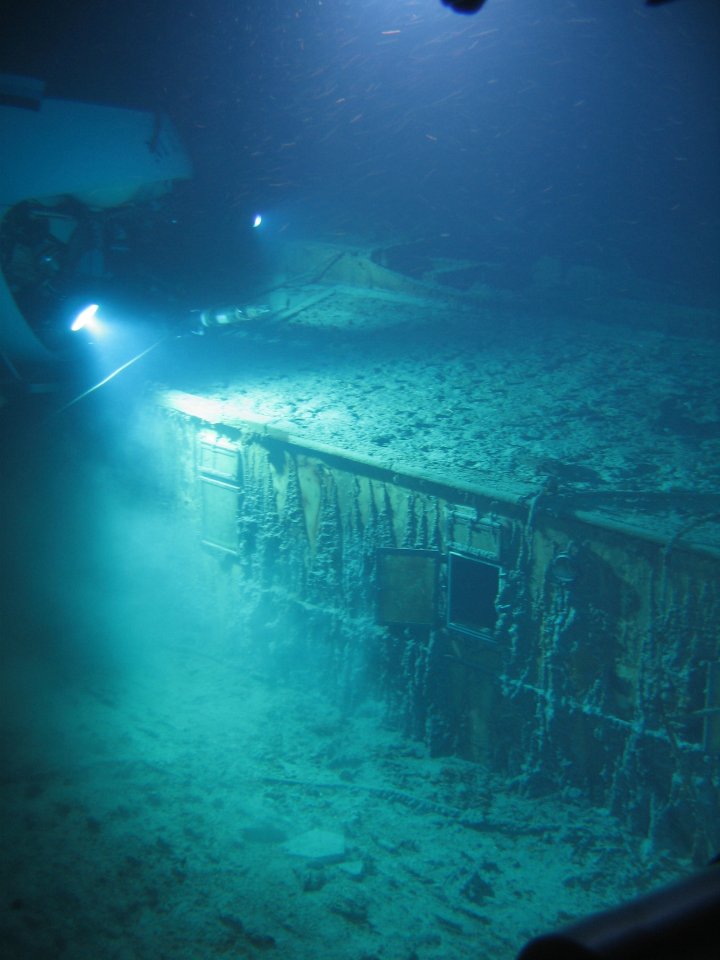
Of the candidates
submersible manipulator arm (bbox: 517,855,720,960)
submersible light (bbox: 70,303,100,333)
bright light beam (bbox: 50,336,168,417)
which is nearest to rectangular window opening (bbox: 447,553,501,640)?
submersible manipulator arm (bbox: 517,855,720,960)

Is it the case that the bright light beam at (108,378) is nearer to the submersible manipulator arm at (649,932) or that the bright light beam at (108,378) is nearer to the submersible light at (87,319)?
the submersible light at (87,319)

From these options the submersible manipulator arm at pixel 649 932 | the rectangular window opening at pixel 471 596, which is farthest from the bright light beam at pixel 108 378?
the submersible manipulator arm at pixel 649 932

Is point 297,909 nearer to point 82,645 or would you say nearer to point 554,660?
point 554,660

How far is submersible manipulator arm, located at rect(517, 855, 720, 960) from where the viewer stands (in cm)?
89

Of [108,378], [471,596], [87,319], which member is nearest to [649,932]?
[471,596]

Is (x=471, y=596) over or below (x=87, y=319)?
below

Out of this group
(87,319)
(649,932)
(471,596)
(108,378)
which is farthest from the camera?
(87,319)

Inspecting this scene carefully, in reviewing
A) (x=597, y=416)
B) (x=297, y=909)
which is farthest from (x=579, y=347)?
(x=297, y=909)

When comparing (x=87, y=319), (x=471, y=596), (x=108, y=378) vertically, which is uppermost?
(x=87, y=319)

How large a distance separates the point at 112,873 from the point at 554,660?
4218mm

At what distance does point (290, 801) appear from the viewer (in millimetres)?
6555

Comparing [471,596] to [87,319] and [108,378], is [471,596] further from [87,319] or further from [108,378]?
[87,319]

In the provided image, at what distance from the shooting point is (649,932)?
0.91 m

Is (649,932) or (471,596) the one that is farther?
(471,596)
